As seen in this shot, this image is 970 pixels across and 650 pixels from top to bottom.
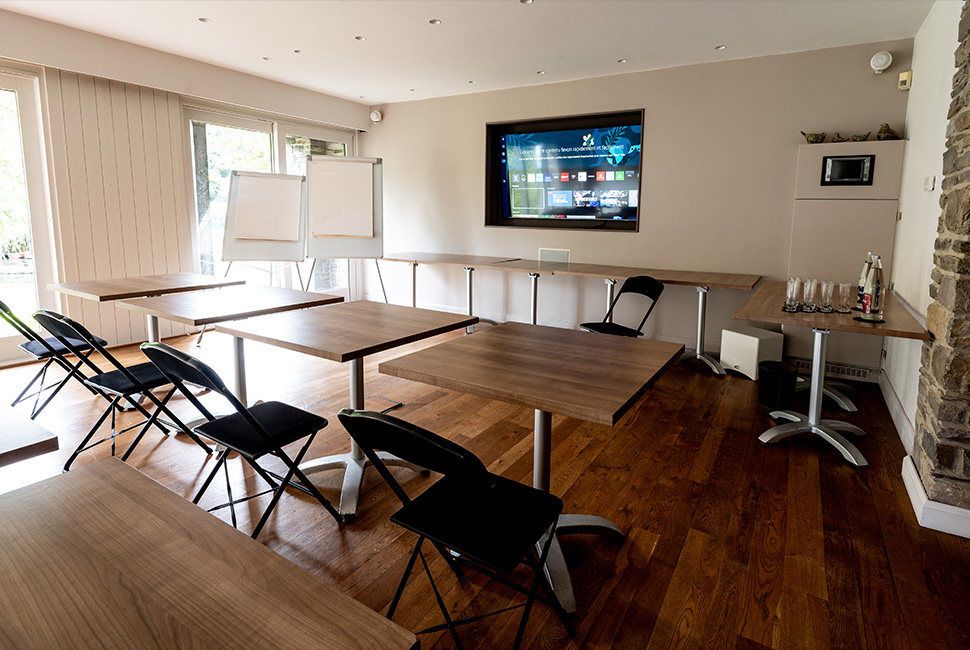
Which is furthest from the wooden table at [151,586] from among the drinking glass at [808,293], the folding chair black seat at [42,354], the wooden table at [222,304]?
the drinking glass at [808,293]

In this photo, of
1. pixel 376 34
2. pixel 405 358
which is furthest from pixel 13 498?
pixel 376 34

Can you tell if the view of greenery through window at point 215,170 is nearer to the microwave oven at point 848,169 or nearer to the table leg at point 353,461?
the table leg at point 353,461

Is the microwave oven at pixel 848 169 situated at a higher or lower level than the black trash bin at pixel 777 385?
higher

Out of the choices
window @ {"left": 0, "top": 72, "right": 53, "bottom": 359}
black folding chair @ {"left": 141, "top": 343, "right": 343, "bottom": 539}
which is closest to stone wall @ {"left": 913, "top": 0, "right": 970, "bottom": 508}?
black folding chair @ {"left": 141, "top": 343, "right": 343, "bottom": 539}

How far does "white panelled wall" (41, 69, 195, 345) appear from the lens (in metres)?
4.69

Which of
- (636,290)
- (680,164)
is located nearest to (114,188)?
(636,290)

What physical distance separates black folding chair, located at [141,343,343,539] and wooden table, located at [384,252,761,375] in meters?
3.21

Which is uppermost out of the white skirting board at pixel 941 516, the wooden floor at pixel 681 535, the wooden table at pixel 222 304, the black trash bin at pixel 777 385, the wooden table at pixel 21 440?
the wooden table at pixel 222 304

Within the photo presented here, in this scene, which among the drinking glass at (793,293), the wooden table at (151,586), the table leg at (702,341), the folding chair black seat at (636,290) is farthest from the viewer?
the table leg at (702,341)

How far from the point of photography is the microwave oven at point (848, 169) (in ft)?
13.6

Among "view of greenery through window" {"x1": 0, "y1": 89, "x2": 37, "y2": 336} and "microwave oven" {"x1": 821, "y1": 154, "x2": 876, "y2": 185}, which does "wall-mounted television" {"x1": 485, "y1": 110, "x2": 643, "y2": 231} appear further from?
"view of greenery through window" {"x1": 0, "y1": 89, "x2": 37, "y2": 336}

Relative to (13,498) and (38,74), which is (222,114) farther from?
(13,498)

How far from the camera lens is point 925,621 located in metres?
1.83

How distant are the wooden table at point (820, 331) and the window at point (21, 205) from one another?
18.0ft
